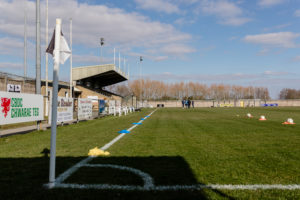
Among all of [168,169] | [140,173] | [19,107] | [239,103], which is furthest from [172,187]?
[239,103]

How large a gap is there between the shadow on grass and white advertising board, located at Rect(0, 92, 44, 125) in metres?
4.13

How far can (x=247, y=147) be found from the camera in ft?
21.2

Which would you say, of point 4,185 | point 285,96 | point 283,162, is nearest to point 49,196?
point 4,185

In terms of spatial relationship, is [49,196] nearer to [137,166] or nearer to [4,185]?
[4,185]

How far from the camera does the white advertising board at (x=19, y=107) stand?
856 centimetres

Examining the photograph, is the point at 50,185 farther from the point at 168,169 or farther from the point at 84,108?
the point at 84,108

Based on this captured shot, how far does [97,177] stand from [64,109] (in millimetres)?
10479

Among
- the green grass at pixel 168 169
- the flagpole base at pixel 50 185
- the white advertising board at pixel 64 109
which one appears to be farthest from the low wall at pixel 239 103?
the flagpole base at pixel 50 185

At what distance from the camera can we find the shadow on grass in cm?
300

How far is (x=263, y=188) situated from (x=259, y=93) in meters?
157

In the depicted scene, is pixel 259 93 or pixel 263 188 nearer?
pixel 263 188

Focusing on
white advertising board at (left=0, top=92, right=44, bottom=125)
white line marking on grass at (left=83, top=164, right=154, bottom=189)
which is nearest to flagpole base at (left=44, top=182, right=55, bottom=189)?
white line marking on grass at (left=83, top=164, right=154, bottom=189)

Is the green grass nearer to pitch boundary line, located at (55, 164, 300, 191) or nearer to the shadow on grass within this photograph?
the shadow on grass

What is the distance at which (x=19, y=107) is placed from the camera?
9.47 m
